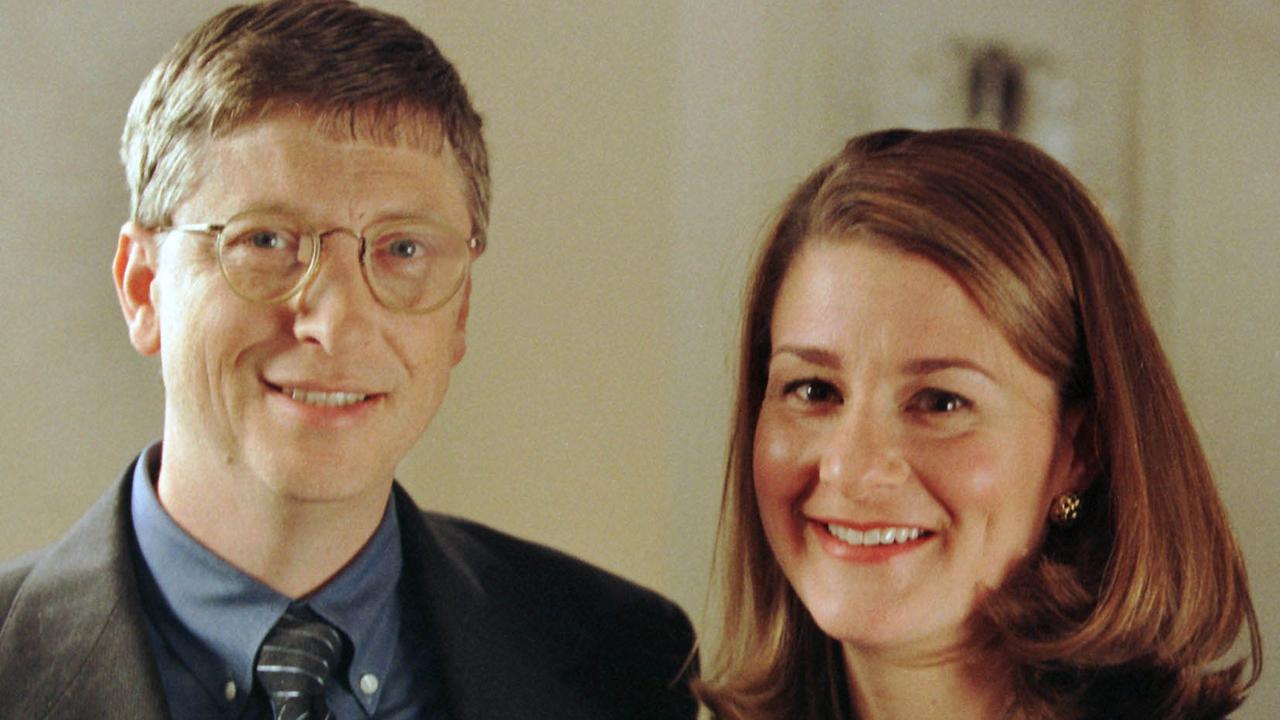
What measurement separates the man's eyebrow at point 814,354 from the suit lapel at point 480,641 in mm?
610

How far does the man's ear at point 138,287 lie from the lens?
1928 millimetres

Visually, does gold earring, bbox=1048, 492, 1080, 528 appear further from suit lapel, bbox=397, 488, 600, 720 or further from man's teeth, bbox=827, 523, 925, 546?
suit lapel, bbox=397, 488, 600, 720

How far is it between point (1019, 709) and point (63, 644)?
123 cm

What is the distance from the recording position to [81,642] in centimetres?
176

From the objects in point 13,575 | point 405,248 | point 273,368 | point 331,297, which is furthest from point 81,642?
point 405,248

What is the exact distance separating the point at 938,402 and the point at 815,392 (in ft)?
0.57

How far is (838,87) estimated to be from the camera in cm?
286

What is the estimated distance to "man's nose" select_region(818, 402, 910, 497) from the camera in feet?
5.95

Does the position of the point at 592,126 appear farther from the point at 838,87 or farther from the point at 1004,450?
the point at 1004,450

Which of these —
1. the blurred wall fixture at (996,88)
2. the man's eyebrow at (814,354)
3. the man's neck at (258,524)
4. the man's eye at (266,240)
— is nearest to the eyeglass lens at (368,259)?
the man's eye at (266,240)

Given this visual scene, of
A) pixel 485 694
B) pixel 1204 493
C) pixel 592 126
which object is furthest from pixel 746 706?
pixel 592 126

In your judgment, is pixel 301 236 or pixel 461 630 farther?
pixel 461 630

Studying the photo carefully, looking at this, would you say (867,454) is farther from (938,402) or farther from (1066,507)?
(1066,507)

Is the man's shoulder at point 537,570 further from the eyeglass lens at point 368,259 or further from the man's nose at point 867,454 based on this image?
the man's nose at point 867,454
